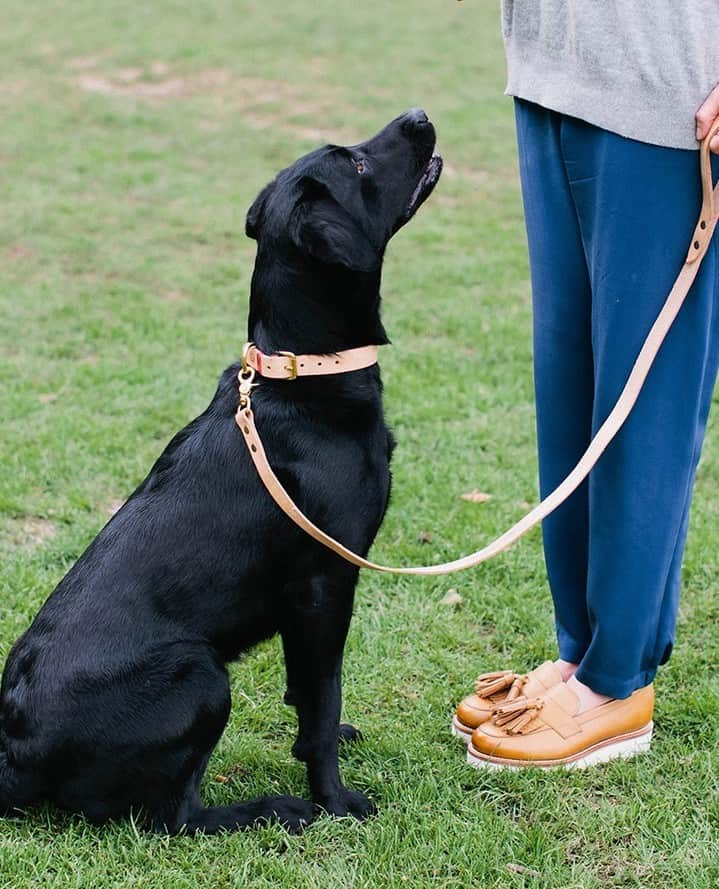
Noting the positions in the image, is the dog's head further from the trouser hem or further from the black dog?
the trouser hem

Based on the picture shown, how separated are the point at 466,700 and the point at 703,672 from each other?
30.8 inches

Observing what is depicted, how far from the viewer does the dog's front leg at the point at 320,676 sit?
111 inches

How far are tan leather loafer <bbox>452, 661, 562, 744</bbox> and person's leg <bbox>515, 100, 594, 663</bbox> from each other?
0.09 meters

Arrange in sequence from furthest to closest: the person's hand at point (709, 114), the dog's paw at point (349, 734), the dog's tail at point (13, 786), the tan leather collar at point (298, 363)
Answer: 1. the dog's paw at point (349, 734)
2. the tan leather collar at point (298, 363)
3. the dog's tail at point (13, 786)
4. the person's hand at point (709, 114)

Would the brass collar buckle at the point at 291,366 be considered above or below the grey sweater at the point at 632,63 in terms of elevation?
below

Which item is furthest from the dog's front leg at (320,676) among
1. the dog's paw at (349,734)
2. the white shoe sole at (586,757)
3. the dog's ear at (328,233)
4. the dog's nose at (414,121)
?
the dog's nose at (414,121)

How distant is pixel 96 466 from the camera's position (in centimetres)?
476

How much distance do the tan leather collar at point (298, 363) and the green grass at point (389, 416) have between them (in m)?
1.08

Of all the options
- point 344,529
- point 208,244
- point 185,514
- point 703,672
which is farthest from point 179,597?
point 208,244

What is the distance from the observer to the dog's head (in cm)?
276

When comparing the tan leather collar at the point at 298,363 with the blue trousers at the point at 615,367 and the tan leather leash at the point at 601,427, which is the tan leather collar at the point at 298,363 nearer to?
the tan leather leash at the point at 601,427

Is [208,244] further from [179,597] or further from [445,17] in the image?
[445,17]

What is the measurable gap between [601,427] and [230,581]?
3.16 feet

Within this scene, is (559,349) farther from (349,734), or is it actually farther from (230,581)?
(349,734)
